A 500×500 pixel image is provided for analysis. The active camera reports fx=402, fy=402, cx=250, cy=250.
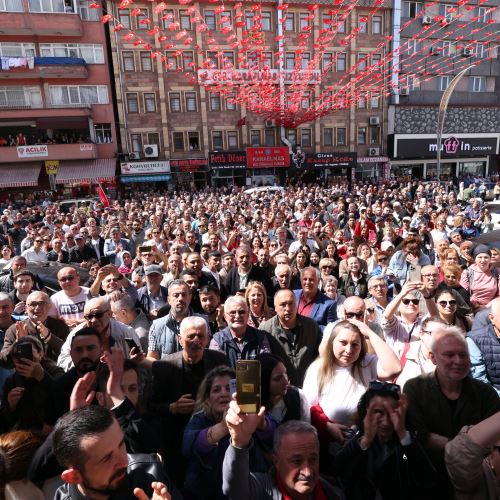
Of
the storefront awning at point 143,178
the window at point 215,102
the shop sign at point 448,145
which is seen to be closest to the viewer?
the storefront awning at point 143,178

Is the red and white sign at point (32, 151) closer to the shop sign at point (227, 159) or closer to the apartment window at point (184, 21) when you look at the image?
the shop sign at point (227, 159)

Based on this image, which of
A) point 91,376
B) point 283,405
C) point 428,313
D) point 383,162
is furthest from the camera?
point 383,162

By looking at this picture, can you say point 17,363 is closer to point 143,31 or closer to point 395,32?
point 143,31

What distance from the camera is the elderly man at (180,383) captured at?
2.71 meters

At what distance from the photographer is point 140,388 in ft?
8.88

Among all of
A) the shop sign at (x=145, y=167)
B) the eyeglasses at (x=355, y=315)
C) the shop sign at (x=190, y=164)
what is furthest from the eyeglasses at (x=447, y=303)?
the shop sign at (x=190, y=164)

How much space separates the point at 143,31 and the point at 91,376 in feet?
95.5

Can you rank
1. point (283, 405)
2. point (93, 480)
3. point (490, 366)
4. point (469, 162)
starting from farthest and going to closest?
point (469, 162) < point (490, 366) < point (283, 405) < point (93, 480)

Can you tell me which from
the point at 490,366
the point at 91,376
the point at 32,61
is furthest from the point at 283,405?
the point at 32,61

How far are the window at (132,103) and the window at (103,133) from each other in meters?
1.90

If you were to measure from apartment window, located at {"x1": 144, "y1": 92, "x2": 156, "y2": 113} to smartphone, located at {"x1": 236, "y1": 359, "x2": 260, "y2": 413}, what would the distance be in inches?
1162

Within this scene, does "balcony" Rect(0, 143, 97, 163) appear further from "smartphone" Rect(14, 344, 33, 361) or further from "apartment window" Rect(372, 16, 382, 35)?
Answer: "smartphone" Rect(14, 344, 33, 361)

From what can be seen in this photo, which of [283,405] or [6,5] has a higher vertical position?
[6,5]

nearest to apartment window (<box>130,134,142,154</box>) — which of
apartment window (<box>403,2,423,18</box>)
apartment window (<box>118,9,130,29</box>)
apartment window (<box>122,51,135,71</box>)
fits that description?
apartment window (<box>122,51,135,71</box>)
